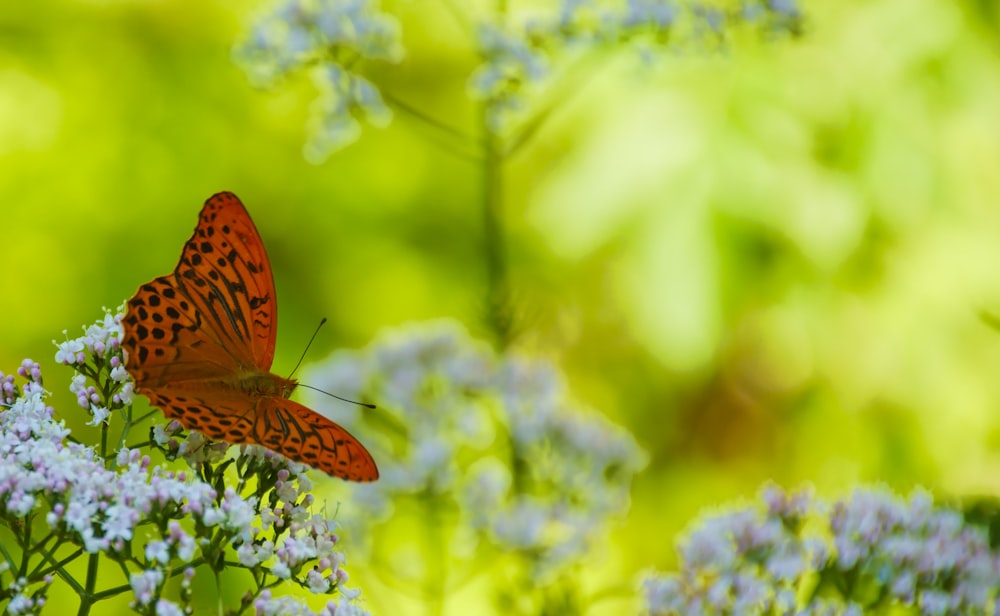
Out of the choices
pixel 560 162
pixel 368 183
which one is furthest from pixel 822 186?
pixel 368 183

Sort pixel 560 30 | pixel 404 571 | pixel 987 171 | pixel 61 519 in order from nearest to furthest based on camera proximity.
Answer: pixel 61 519 → pixel 560 30 → pixel 404 571 → pixel 987 171

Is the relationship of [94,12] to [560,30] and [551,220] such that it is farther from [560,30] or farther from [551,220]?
[560,30]

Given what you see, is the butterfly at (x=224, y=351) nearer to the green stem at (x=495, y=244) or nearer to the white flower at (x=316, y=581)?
the white flower at (x=316, y=581)

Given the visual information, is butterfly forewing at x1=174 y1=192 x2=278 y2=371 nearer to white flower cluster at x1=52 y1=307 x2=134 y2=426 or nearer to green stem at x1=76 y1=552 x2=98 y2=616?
white flower cluster at x1=52 y1=307 x2=134 y2=426

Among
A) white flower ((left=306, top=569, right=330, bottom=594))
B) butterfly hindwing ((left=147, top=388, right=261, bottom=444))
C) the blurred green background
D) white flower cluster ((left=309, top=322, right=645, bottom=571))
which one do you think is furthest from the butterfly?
the blurred green background

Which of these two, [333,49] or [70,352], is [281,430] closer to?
[70,352]

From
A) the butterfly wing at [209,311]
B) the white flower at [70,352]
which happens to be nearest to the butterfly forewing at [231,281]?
the butterfly wing at [209,311]
